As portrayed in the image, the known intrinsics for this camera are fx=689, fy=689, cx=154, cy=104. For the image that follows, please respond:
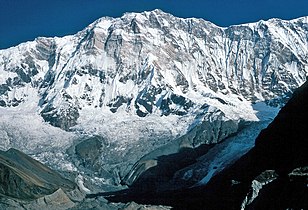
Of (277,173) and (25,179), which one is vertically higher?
(25,179)

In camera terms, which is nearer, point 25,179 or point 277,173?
point 277,173

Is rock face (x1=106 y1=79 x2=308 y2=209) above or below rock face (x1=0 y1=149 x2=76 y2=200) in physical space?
below

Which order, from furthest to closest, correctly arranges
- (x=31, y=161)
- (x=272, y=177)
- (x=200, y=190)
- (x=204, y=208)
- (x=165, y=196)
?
(x=31, y=161) → (x=165, y=196) → (x=200, y=190) → (x=204, y=208) → (x=272, y=177)

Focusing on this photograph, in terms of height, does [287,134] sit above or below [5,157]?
below

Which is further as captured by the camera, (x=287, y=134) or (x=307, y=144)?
(x=287, y=134)

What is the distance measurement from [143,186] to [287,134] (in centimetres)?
11280

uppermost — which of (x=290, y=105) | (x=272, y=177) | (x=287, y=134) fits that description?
(x=290, y=105)

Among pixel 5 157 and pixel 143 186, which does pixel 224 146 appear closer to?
pixel 143 186

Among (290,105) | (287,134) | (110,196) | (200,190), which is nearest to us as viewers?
(287,134)

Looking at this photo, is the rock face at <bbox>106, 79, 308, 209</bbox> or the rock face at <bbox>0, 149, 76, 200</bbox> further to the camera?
the rock face at <bbox>0, 149, 76, 200</bbox>

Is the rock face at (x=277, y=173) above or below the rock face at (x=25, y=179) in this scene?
below

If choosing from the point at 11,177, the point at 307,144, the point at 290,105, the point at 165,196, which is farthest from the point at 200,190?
the point at 307,144

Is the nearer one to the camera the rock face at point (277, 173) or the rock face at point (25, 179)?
the rock face at point (277, 173)

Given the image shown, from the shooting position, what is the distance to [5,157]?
183625 mm
